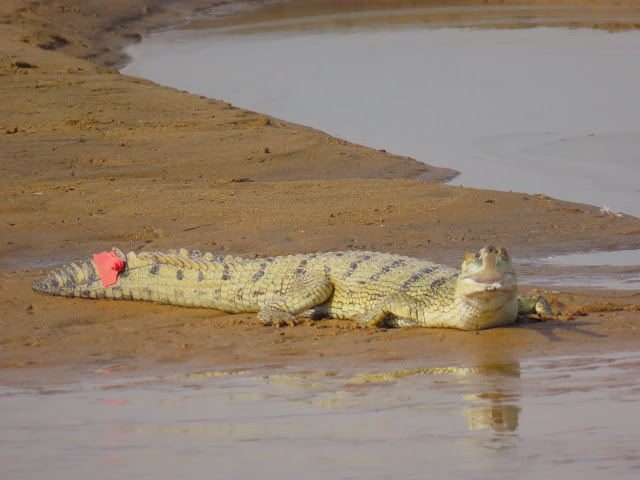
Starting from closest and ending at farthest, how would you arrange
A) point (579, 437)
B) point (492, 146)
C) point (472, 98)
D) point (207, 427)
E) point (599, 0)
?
point (579, 437) → point (207, 427) → point (492, 146) → point (472, 98) → point (599, 0)

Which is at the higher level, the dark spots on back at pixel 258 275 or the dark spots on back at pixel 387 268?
the dark spots on back at pixel 387 268

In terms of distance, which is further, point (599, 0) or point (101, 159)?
point (599, 0)

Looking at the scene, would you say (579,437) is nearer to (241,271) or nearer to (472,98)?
(241,271)

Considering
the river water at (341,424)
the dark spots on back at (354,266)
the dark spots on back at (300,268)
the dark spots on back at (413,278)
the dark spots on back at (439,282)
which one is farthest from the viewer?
the dark spots on back at (300,268)

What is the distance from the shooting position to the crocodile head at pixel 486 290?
550 centimetres

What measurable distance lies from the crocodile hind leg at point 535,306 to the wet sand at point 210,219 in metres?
0.13

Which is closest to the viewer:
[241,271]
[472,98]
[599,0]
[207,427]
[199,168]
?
[207,427]

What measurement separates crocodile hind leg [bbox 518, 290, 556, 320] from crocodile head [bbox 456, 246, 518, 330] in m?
0.20

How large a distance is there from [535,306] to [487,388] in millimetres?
1471

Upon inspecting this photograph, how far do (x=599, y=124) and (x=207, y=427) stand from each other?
1226 centimetres

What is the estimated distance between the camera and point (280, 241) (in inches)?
342

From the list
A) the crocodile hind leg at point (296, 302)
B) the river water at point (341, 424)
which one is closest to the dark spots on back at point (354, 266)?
the crocodile hind leg at point (296, 302)

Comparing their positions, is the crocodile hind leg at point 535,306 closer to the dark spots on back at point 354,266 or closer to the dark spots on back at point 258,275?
the dark spots on back at point 354,266

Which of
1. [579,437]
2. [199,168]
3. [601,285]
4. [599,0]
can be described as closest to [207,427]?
[579,437]
